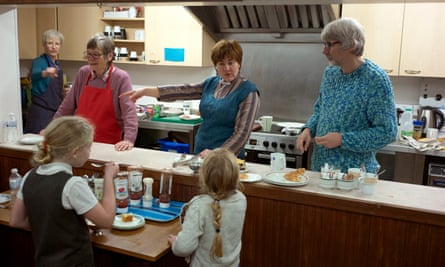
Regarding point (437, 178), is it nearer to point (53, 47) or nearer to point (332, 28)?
point (332, 28)

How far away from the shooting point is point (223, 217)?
5.52 ft

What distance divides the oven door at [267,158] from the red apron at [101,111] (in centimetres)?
138

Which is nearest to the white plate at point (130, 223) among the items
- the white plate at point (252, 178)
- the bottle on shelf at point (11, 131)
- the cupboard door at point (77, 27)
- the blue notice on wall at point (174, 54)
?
the white plate at point (252, 178)

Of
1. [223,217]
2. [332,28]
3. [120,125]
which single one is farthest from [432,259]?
[120,125]

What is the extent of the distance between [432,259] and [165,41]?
11.2 ft

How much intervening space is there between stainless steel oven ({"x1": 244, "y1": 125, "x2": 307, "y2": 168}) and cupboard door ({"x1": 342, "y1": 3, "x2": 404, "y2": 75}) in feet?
3.23

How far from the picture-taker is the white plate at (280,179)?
215 centimetres

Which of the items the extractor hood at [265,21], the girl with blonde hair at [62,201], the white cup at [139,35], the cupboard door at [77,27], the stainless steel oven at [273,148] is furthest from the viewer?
the cupboard door at [77,27]

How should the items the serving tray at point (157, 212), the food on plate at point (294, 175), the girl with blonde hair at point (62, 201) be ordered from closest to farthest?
the girl with blonde hair at point (62, 201)
the serving tray at point (157, 212)
the food on plate at point (294, 175)

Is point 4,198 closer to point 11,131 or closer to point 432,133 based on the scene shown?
point 11,131

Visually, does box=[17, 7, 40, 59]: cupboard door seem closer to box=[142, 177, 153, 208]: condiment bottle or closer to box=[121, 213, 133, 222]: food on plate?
box=[142, 177, 153, 208]: condiment bottle

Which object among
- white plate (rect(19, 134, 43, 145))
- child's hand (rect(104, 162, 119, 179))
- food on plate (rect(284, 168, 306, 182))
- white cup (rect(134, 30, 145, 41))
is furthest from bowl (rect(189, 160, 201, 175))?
white cup (rect(134, 30, 145, 41))

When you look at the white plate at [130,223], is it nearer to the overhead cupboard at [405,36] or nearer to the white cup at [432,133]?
the overhead cupboard at [405,36]

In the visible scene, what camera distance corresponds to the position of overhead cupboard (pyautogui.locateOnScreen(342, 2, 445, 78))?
3.66 metres
